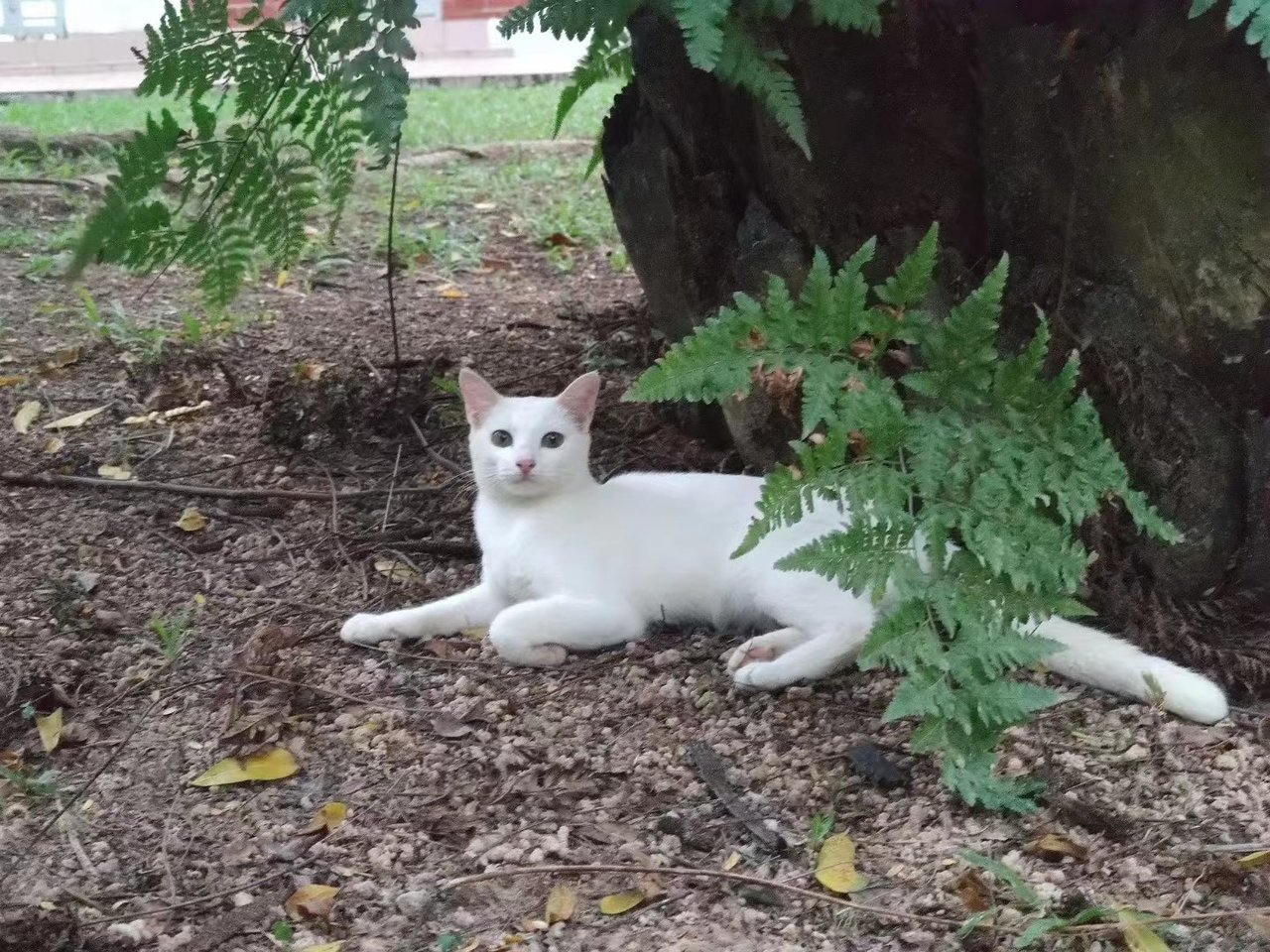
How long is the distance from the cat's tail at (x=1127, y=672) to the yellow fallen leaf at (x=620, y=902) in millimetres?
824

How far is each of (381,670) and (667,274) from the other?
1308 mm

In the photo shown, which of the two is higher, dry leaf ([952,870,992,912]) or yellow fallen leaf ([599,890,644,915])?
dry leaf ([952,870,992,912])

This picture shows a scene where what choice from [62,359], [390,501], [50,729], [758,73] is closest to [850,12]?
[758,73]

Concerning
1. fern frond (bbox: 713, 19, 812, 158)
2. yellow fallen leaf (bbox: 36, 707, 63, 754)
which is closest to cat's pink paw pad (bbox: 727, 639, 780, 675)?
fern frond (bbox: 713, 19, 812, 158)

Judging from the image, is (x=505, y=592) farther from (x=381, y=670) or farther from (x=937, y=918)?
(x=937, y=918)

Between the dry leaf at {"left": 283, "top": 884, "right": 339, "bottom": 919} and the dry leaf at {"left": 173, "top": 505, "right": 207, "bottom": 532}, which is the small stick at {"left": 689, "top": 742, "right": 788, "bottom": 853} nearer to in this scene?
the dry leaf at {"left": 283, "top": 884, "right": 339, "bottom": 919}

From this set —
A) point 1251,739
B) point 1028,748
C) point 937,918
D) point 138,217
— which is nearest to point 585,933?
point 937,918

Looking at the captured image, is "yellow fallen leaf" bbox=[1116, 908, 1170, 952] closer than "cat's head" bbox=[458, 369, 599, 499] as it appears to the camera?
Yes

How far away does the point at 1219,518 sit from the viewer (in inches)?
84.7

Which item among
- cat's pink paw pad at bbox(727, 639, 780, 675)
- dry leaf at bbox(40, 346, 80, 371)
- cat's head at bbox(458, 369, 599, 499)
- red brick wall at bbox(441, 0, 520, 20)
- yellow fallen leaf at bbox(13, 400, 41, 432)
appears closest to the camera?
cat's pink paw pad at bbox(727, 639, 780, 675)

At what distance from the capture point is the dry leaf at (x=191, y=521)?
9.20ft

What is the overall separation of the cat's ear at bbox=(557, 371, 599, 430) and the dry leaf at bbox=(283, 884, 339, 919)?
1300 millimetres

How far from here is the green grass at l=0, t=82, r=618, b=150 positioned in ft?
19.6

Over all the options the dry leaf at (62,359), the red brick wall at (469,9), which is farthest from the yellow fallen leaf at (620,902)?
the red brick wall at (469,9)
